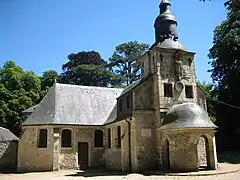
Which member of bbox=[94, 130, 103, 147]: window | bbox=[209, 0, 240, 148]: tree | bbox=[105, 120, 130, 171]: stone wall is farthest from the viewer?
bbox=[209, 0, 240, 148]: tree

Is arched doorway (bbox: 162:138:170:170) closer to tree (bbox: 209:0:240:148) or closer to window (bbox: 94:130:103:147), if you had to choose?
window (bbox: 94:130:103:147)

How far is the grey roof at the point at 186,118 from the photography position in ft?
57.2

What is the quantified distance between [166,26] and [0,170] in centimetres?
1908

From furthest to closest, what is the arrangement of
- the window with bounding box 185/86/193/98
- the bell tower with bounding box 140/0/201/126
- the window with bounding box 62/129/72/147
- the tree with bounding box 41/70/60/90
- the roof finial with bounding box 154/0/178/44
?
the tree with bounding box 41/70/60/90 → the window with bounding box 62/129/72/147 → the roof finial with bounding box 154/0/178/44 → the window with bounding box 185/86/193/98 → the bell tower with bounding box 140/0/201/126

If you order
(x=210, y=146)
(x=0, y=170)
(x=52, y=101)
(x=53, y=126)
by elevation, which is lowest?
(x=0, y=170)

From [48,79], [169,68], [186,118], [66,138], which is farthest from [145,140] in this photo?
[48,79]

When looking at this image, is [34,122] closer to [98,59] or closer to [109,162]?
[109,162]

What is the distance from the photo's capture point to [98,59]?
51656mm

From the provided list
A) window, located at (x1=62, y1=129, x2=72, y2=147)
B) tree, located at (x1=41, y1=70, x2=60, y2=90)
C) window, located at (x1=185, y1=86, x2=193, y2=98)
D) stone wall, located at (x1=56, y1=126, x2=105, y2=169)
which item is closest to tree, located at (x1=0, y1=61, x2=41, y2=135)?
tree, located at (x1=41, y1=70, x2=60, y2=90)

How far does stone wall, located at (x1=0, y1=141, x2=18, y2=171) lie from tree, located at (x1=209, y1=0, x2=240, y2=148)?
23155 mm

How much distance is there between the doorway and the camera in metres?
23.7

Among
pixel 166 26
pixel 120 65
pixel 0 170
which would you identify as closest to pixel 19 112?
pixel 0 170

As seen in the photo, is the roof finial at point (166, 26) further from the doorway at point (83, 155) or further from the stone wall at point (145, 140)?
the doorway at point (83, 155)

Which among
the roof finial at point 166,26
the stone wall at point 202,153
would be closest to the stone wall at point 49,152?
the stone wall at point 202,153
